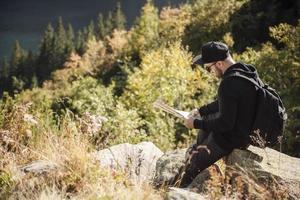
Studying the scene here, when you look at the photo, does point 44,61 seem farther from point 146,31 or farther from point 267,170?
point 267,170

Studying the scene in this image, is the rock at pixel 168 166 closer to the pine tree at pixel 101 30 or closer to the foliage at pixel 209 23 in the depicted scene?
the foliage at pixel 209 23

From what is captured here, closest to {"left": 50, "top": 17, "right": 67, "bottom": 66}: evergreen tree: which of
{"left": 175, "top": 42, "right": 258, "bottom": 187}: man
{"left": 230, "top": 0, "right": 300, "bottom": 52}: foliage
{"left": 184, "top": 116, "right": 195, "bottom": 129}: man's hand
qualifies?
{"left": 230, "top": 0, "right": 300, "bottom": 52}: foliage

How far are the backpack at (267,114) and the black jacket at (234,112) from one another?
0.17ft

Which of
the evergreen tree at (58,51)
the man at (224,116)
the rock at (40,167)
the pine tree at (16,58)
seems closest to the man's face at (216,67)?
the man at (224,116)

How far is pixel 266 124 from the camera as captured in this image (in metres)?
4.56

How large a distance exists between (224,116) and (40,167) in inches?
79.5

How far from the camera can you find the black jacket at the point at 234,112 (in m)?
4.44

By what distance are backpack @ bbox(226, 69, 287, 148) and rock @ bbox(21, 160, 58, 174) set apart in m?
2.08

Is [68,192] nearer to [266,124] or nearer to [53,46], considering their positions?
[266,124]

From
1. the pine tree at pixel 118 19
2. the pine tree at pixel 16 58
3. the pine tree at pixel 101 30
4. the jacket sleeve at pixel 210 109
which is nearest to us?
the jacket sleeve at pixel 210 109

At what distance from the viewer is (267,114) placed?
4.54 metres

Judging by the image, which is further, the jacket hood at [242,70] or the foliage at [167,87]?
the foliage at [167,87]

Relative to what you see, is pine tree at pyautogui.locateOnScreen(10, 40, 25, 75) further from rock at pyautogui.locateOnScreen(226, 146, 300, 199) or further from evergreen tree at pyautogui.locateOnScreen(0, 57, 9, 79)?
rock at pyautogui.locateOnScreen(226, 146, 300, 199)

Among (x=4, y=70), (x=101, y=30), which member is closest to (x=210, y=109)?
(x=101, y=30)
